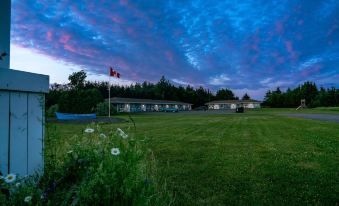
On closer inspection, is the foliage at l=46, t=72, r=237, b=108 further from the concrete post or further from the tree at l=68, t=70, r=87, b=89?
the concrete post

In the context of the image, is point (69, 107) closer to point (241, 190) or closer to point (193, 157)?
point (193, 157)

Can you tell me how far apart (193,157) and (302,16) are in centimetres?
1875

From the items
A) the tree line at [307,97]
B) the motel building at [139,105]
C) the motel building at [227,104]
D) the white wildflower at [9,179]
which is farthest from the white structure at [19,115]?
the motel building at [227,104]

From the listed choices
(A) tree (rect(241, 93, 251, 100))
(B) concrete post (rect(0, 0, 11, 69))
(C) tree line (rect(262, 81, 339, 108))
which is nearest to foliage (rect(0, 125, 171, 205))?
(B) concrete post (rect(0, 0, 11, 69))

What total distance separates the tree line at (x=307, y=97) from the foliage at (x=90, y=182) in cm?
8967

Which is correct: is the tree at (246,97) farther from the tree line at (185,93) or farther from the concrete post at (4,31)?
the concrete post at (4,31)

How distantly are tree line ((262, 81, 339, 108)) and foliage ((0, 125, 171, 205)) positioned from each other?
89.7m

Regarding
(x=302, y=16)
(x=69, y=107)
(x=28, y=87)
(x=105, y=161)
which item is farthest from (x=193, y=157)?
(x=69, y=107)

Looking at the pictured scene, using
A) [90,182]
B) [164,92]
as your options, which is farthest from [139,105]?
[90,182]

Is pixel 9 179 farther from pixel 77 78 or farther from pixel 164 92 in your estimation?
pixel 164 92

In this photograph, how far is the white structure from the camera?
1.92m

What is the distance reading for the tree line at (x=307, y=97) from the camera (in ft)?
247

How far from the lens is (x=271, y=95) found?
9400 cm

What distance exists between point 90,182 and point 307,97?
323 ft
